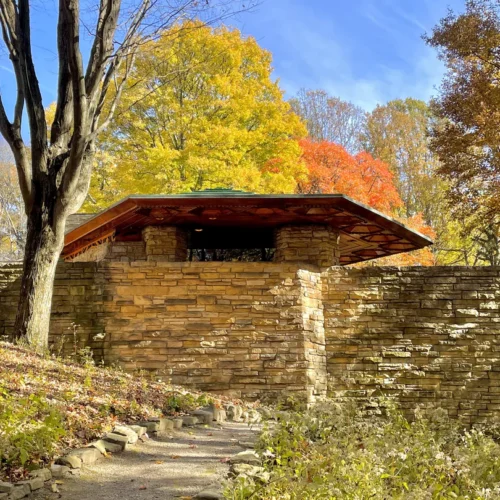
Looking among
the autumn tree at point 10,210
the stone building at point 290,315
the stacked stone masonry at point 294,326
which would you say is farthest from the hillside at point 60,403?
the autumn tree at point 10,210

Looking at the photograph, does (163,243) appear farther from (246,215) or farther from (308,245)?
(308,245)

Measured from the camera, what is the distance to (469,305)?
972cm

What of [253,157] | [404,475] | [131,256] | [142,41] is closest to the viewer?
[404,475]

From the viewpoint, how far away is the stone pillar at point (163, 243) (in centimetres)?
1028

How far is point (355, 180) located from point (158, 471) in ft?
59.2

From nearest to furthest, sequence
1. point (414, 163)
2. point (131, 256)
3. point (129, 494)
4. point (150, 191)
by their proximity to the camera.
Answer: point (129, 494) < point (131, 256) < point (150, 191) < point (414, 163)

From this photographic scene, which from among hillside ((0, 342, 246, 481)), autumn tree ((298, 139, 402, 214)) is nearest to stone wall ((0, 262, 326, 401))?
hillside ((0, 342, 246, 481))

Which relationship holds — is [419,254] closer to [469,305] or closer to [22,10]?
[469,305]

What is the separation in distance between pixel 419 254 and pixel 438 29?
10.3 m

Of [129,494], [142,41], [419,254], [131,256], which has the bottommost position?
[129,494]

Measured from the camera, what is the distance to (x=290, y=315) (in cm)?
926

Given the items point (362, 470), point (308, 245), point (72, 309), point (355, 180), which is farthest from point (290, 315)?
point (355, 180)

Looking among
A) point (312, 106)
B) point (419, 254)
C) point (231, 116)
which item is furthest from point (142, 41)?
point (312, 106)

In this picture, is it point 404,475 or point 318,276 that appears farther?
point 318,276
